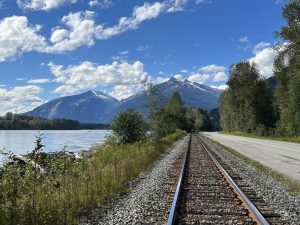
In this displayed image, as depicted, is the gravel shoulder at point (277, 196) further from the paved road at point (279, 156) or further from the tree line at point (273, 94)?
the tree line at point (273, 94)

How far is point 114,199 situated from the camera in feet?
38.0

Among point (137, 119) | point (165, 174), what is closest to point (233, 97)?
point (137, 119)

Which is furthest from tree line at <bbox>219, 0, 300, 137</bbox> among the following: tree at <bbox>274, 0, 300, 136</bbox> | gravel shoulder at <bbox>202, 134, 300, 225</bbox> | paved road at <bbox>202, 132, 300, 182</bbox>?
gravel shoulder at <bbox>202, 134, 300, 225</bbox>

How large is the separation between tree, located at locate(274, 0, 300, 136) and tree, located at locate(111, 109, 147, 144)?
24434 mm

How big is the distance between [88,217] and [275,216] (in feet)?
13.3

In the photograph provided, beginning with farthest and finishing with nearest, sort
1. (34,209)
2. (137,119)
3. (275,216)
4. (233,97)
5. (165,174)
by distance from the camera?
(233,97) < (137,119) < (165,174) < (275,216) < (34,209)

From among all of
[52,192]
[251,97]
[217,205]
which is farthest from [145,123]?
[251,97]

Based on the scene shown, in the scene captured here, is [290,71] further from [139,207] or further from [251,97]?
[139,207]

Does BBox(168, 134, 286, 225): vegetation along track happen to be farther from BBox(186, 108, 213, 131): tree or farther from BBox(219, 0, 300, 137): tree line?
BBox(186, 108, 213, 131): tree

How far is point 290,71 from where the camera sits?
54188mm

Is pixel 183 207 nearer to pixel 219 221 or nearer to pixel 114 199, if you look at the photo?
pixel 219 221

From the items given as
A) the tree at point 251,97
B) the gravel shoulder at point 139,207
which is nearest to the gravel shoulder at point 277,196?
the gravel shoulder at point 139,207

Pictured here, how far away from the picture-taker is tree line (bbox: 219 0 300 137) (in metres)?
51.7

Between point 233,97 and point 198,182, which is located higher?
point 233,97
